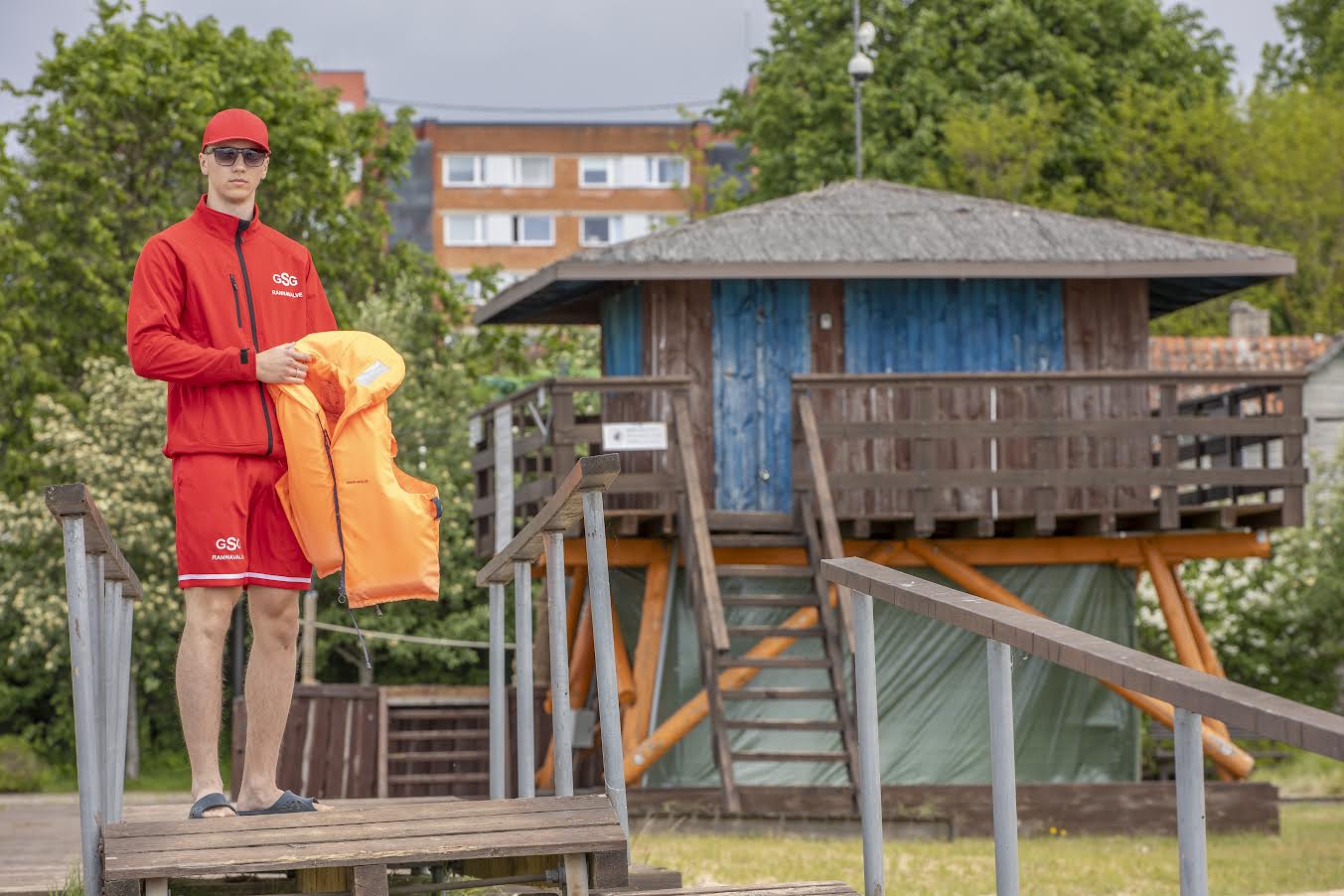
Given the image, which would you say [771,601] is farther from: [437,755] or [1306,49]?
[1306,49]

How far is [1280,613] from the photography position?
1153 inches

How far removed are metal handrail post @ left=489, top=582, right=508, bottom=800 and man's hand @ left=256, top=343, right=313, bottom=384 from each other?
1601 millimetres

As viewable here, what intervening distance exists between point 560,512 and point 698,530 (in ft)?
39.4

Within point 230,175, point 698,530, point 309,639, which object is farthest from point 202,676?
point 309,639

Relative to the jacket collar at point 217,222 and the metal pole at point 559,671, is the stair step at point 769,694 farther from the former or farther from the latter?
the jacket collar at point 217,222

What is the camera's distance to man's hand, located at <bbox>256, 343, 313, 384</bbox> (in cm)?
576

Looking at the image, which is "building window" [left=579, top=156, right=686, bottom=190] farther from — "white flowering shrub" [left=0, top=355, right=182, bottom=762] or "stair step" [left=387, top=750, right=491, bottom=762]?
"stair step" [left=387, top=750, right=491, bottom=762]

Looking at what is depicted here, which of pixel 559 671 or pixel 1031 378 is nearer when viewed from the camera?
pixel 559 671

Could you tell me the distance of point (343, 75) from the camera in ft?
221

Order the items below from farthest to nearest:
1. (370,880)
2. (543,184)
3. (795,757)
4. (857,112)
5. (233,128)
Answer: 1. (543,184)
2. (857,112)
3. (795,757)
4. (233,128)
5. (370,880)

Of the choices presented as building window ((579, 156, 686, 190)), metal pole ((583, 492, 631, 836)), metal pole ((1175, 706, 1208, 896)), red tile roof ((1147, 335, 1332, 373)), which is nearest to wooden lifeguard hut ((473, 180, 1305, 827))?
metal pole ((583, 492, 631, 836))

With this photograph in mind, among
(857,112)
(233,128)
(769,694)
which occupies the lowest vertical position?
(769,694)

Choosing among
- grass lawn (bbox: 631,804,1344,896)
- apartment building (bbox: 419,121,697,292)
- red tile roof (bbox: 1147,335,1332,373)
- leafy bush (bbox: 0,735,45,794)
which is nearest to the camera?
grass lawn (bbox: 631,804,1344,896)

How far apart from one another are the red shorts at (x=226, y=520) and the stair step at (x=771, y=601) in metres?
11.6
